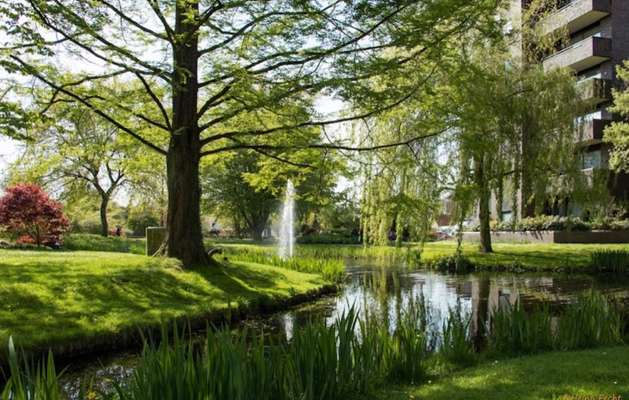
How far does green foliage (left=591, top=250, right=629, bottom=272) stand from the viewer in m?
18.3

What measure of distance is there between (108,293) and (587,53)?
105 ft

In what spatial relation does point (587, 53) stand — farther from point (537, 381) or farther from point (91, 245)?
point (537, 381)

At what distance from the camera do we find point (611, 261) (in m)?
18.4

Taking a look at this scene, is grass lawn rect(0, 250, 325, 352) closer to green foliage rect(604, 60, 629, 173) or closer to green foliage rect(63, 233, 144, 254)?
green foliage rect(63, 233, 144, 254)

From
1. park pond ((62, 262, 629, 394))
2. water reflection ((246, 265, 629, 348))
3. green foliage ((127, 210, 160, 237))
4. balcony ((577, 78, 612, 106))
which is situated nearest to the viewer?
park pond ((62, 262, 629, 394))

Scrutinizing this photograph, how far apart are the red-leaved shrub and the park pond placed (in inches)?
478

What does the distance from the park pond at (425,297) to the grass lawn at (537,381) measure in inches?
50.3

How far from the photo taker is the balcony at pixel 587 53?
105 feet

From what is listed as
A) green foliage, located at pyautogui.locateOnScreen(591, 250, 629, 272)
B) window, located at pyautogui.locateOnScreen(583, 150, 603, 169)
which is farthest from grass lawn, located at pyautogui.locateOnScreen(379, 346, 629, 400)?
window, located at pyautogui.locateOnScreen(583, 150, 603, 169)

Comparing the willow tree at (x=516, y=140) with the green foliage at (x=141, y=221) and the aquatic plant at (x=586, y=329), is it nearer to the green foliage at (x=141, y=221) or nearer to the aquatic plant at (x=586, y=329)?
the aquatic plant at (x=586, y=329)

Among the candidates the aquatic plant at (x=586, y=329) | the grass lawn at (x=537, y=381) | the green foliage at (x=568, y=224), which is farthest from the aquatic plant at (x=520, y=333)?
the green foliage at (x=568, y=224)

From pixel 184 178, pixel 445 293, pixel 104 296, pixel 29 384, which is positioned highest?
pixel 184 178

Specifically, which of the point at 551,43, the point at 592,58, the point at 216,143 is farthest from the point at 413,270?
the point at 592,58

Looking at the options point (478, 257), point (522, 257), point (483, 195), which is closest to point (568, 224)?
point (522, 257)
